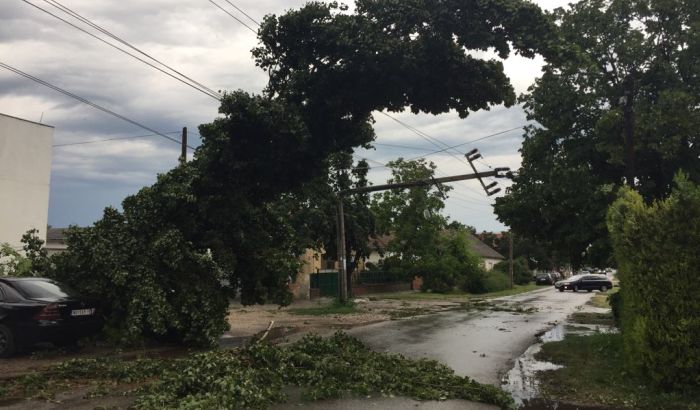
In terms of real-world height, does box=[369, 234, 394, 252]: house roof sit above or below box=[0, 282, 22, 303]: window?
above

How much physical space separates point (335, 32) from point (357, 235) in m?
18.2

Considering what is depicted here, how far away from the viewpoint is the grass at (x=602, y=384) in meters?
7.34

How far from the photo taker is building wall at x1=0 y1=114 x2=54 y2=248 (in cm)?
2636

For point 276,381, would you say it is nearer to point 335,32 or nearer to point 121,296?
point 121,296

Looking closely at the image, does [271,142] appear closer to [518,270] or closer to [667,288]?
[667,288]

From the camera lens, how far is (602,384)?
8445 mm

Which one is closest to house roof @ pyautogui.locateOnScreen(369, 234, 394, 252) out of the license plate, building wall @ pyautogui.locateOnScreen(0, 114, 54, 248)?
building wall @ pyautogui.locateOnScreen(0, 114, 54, 248)

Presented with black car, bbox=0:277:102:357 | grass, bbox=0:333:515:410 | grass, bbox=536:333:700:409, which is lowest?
grass, bbox=536:333:700:409

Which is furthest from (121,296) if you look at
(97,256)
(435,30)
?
A: (435,30)

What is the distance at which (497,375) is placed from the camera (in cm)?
961

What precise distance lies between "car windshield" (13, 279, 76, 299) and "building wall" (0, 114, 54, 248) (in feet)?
55.7

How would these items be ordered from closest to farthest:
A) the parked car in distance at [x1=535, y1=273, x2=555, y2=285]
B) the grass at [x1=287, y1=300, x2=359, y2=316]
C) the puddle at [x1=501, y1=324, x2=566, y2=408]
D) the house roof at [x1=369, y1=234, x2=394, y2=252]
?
1. the puddle at [x1=501, y1=324, x2=566, y2=408]
2. the grass at [x1=287, y1=300, x2=359, y2=316]
3. the house roof at [x1=369, y1=234, x2=394, y2=252]
4. the parked car in distance at [x1=535, y1=273, x2=555, y2=285]

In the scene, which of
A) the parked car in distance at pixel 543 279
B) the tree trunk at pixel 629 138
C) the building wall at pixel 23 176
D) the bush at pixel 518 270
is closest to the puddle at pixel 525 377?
the tree trunk at pixel 629 138

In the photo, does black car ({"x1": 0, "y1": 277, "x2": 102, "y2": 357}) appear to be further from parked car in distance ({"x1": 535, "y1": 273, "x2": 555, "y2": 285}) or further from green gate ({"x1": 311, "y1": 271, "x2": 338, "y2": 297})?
parked car in distance ({"x1": 535, "y1": 273, "x2": 555, "y2": 285})
